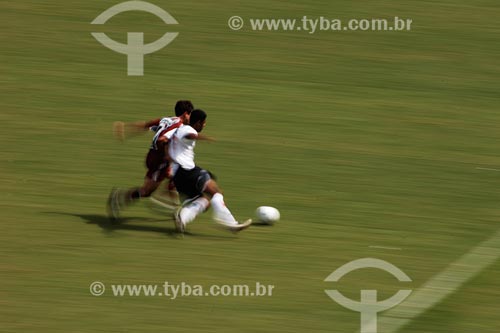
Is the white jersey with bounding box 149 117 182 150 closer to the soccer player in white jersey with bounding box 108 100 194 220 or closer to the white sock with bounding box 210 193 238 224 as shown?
the soccer player in white jersey with bounding box 108 100 194 220

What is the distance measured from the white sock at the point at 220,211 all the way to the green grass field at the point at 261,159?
389mm

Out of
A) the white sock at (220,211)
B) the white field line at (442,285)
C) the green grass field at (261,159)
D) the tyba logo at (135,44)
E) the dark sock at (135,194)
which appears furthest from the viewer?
the tyba logo at (135,44)

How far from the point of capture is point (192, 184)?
14.0 metres

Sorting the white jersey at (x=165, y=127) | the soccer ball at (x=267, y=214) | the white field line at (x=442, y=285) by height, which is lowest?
the white field line at (x=442, y=285)

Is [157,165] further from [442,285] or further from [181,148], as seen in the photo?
[442,285]

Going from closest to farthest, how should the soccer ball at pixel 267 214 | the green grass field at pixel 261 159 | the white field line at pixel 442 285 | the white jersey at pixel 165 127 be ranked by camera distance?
the white field line at pixel 442 285, the green grass field at pixel 261 159, the white jersey at pixel 165 127, the soccer ball at pixel 267 214

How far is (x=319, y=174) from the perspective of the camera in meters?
17.1

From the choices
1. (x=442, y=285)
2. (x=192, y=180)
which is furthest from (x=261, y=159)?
(x=442, y=285)

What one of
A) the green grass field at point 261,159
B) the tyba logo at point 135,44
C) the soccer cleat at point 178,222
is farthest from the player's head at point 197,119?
the tyba logo at point 135,44

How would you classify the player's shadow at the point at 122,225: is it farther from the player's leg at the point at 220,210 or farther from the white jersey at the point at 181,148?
the white jersey at the point at 181,148

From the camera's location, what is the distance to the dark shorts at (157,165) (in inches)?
560

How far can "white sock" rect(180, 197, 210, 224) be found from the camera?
45.9 ft

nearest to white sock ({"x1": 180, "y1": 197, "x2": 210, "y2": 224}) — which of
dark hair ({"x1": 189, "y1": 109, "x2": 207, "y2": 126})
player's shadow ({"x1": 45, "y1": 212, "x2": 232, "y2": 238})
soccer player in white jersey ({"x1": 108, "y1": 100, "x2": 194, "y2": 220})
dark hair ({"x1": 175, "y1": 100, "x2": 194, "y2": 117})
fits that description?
player's shadow ({"x1": 45, "y1": 212, "x2": 232, "y2": 238})

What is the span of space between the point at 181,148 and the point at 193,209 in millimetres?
884
